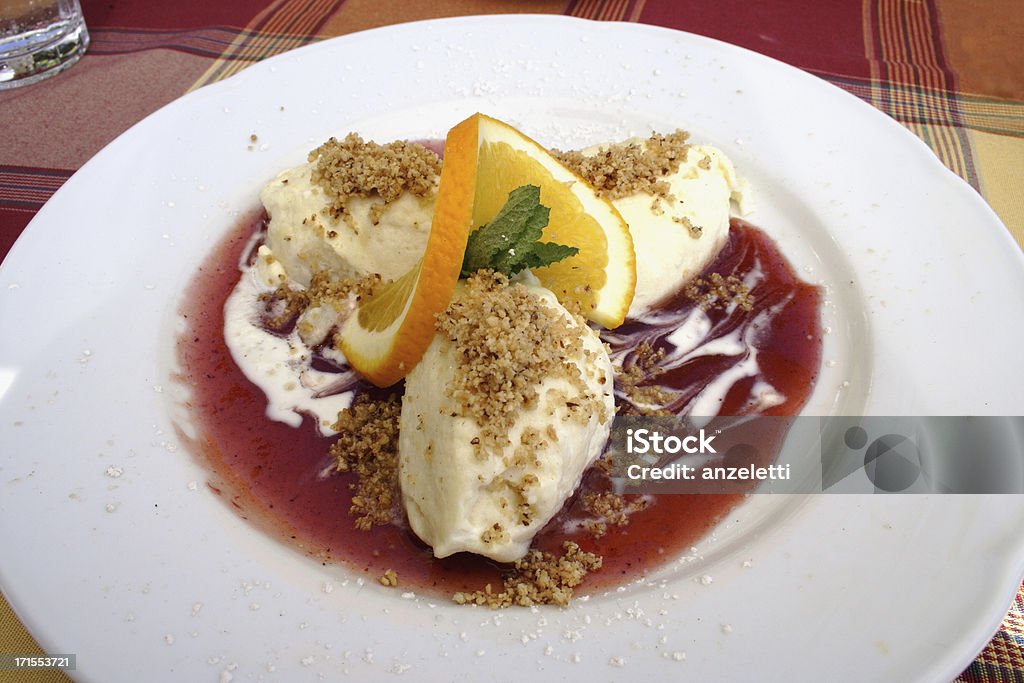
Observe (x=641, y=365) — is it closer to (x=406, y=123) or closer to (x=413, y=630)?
(x=413, y=630)

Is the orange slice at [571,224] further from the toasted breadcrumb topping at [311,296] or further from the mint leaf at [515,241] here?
the toasted breadcrumb topping at [311,296]

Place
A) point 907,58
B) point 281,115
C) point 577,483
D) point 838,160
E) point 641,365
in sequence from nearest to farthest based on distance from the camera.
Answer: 1. point 577,483
2. point 641,365
3. point 838,160
4. point 281,115
5. point 907,58

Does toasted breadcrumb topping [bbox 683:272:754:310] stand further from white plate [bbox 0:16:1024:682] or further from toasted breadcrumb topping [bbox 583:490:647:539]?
toasted breadcrumb topping [bbox 583:490:647:539]

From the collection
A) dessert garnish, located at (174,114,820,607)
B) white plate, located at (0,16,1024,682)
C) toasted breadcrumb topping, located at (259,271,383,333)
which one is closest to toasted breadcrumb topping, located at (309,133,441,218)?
dessert garnish, located at (174,114,820,607)

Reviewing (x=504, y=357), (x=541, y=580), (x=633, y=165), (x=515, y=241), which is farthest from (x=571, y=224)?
(x=541, y=580)

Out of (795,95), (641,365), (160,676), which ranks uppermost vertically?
(795,95)

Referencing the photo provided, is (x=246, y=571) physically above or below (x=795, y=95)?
below

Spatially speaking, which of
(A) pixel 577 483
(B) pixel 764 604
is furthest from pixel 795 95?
(B) pixel 764 604
